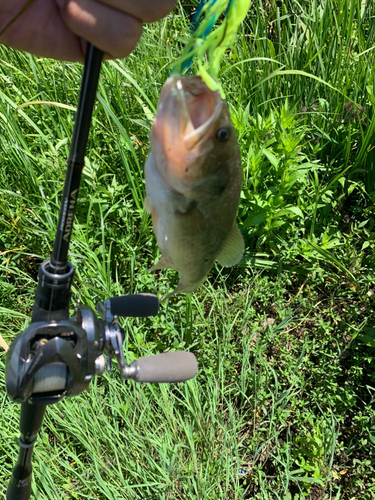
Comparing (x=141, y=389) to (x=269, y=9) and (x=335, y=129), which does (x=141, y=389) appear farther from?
(x=269, y=9)

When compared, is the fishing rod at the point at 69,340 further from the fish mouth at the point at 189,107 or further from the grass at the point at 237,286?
the grass at the point at 237,286

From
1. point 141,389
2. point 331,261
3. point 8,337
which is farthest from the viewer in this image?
point 331,261

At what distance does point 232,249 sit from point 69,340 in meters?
0.45

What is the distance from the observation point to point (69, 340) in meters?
0.93

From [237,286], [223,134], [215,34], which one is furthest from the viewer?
[237,286]

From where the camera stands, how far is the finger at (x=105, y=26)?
0.86 meters

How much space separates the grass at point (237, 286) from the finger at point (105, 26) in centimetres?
122

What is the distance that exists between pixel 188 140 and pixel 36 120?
2167 millimetres

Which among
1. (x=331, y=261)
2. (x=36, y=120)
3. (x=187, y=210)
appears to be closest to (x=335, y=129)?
(x=331, y=261)

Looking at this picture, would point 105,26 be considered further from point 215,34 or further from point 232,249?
point 232,249

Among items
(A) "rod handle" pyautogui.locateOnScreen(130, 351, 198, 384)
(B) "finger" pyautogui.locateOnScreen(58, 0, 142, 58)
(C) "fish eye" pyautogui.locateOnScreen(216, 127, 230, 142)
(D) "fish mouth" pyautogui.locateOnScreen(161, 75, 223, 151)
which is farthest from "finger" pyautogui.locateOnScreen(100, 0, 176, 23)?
(A) "rod handle" pyautogui.locateOnScreen(130, 351, 198, 384)

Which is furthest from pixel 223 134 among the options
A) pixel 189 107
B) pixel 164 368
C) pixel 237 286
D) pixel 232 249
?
pixel 237 286

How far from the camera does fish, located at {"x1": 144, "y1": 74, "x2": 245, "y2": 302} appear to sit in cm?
85

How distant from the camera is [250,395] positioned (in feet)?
6.98
